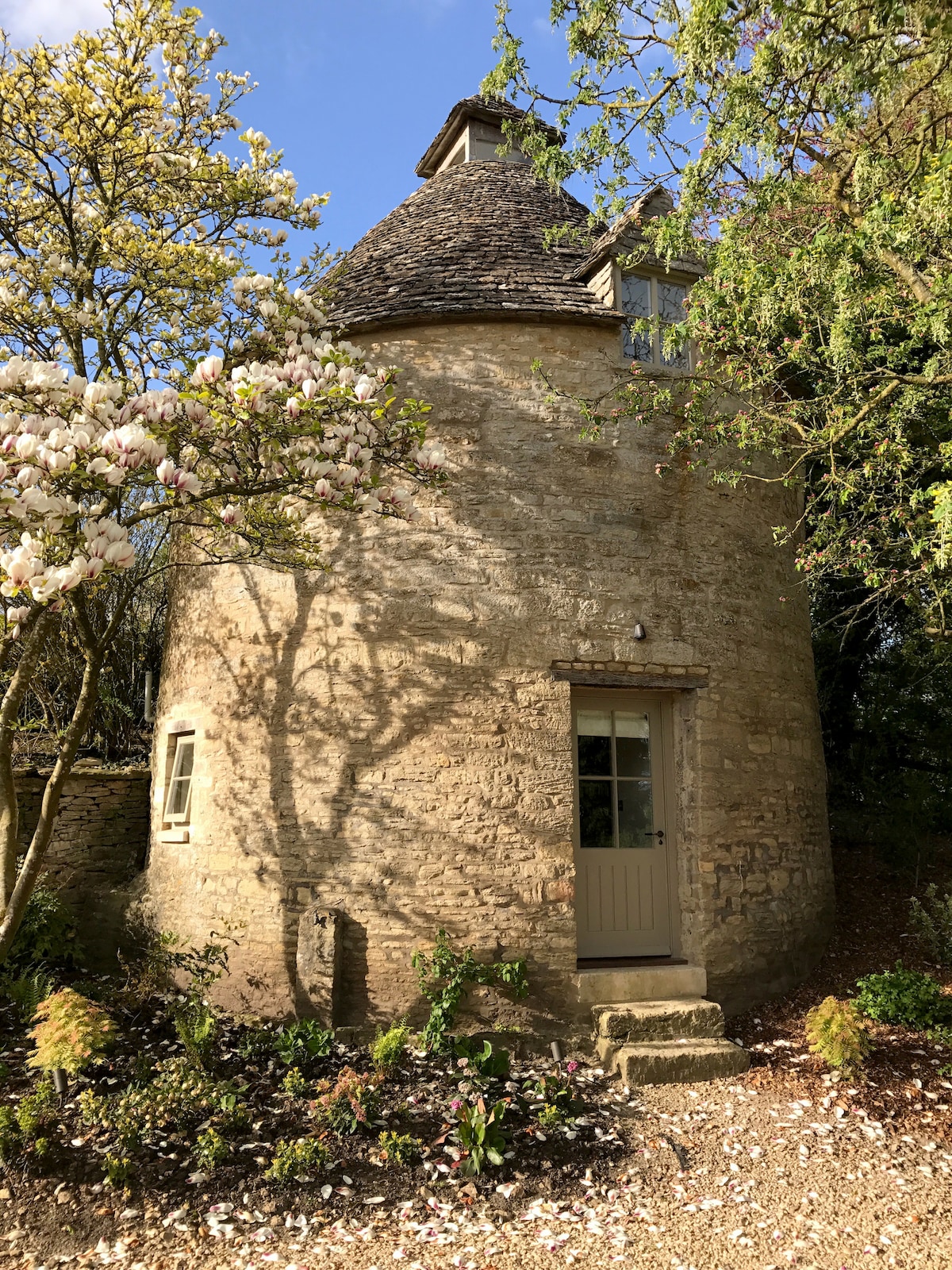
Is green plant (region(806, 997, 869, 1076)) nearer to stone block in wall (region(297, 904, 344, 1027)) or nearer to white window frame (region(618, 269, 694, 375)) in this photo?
stone block in wall (region(297, 904, 344, 1027))

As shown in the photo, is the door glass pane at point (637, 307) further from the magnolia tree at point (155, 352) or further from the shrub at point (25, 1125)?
the shrub at point (25, 1125)

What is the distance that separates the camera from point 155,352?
21.5 feet

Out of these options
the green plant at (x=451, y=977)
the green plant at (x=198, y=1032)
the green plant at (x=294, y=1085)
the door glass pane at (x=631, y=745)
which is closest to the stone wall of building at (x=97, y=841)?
the green plant at (x=198, y=1032)

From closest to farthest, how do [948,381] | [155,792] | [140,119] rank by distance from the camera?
[948,381]
[140,119]
[155,792]

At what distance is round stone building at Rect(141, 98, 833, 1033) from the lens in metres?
6.23

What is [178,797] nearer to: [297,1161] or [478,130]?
[297,1161]

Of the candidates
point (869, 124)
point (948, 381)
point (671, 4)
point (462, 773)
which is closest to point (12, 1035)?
point (462, 773)

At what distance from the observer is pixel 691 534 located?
712cm

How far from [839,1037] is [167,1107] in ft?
13.8

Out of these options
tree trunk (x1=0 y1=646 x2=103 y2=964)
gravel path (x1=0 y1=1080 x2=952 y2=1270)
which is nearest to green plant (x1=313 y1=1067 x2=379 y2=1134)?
gravel path (x1=0 y1=1080 x2=952 y2=1270)

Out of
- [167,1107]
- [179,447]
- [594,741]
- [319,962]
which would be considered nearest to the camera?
[167,1107]

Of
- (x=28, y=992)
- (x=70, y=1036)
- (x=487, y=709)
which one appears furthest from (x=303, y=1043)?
(x=487, y=709)

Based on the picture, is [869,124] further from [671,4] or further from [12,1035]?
[12,1035]

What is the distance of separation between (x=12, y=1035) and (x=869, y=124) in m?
9.76
